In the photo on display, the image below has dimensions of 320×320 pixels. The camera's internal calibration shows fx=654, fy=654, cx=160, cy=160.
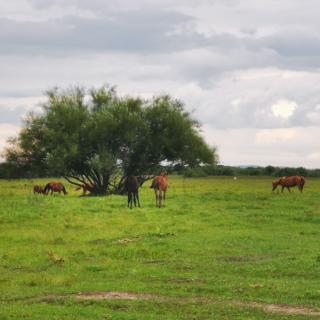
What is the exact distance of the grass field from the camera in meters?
10.7

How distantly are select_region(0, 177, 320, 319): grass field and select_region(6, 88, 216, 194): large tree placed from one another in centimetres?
1820

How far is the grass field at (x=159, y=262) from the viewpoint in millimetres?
→ 10656

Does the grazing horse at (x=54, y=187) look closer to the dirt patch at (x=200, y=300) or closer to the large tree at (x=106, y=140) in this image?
the large tree at (x=106, y=140)

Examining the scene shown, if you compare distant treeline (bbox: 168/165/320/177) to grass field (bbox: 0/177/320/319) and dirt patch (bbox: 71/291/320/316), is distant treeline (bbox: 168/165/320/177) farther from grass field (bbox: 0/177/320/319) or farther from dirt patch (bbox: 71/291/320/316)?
dirt patch (bbox: 71/291/320/316)

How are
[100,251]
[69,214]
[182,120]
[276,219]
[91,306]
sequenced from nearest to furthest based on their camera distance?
[91,306], [100,251], [276,219], [69,214], [182,120]

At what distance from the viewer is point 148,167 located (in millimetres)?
49906

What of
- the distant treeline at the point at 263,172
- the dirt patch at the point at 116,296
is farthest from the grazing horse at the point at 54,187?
the distant treeline at the point at 263,172

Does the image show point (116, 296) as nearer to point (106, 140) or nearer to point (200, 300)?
point (200, 300)

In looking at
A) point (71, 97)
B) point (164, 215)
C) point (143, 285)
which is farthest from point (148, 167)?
point (143, 285)

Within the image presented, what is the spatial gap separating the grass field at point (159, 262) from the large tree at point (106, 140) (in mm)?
18197

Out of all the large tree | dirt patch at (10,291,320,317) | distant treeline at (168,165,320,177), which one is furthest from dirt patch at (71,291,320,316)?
distant treeline at (168,165,320,177)

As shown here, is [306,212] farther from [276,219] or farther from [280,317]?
→ [280,317]

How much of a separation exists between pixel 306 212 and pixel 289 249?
10.9 metres

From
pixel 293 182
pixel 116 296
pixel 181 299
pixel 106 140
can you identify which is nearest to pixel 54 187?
pixel 106 140
